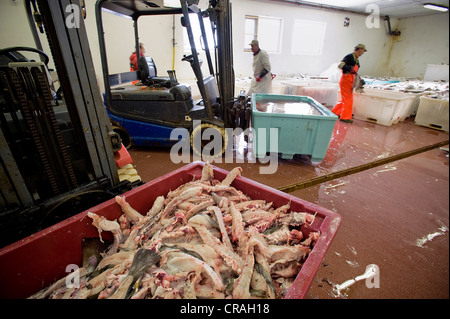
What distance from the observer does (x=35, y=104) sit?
1603 millimetres

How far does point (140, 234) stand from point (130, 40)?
7.31 metres

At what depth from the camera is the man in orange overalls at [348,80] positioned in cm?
588

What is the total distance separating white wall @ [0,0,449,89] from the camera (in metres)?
6.14

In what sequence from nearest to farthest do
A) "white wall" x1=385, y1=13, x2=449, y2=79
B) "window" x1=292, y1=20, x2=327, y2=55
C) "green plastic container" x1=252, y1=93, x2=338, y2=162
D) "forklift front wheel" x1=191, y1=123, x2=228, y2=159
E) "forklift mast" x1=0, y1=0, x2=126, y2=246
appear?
"forklift mast" x1=0, y1=0, x2=126, y2=246, "green plastic container" x1=252, y1=93, x2=338, y2=162, "forklift front wheel" x1=191, y1=123, x2=228, y2=159, "white wall" x1=385, y1=13, x2=449, y2=79, "window" x1=292, y1=20, x2=327, y2=55

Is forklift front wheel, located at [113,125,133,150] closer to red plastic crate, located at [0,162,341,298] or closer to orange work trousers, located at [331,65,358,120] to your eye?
red plastic crate, located at [0,162,341,298]

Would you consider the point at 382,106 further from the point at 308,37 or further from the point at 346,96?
the point at 308,37

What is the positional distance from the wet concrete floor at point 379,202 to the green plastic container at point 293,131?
1.07 feet

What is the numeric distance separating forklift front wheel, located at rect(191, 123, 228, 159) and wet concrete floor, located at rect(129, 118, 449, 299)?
9.6 inches

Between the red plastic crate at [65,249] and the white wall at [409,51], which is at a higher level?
the white wall at [409,51]

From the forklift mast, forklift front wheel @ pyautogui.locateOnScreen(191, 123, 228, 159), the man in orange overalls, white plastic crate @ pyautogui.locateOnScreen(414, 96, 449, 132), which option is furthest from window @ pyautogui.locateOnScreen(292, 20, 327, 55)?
the forklift mast

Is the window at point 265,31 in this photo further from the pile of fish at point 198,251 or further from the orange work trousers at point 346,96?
the pile of fish at point 198,251

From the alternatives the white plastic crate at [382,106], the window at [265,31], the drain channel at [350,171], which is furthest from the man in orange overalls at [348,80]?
the window at [265,31]

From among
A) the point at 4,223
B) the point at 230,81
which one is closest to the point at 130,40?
the point at 230,81
